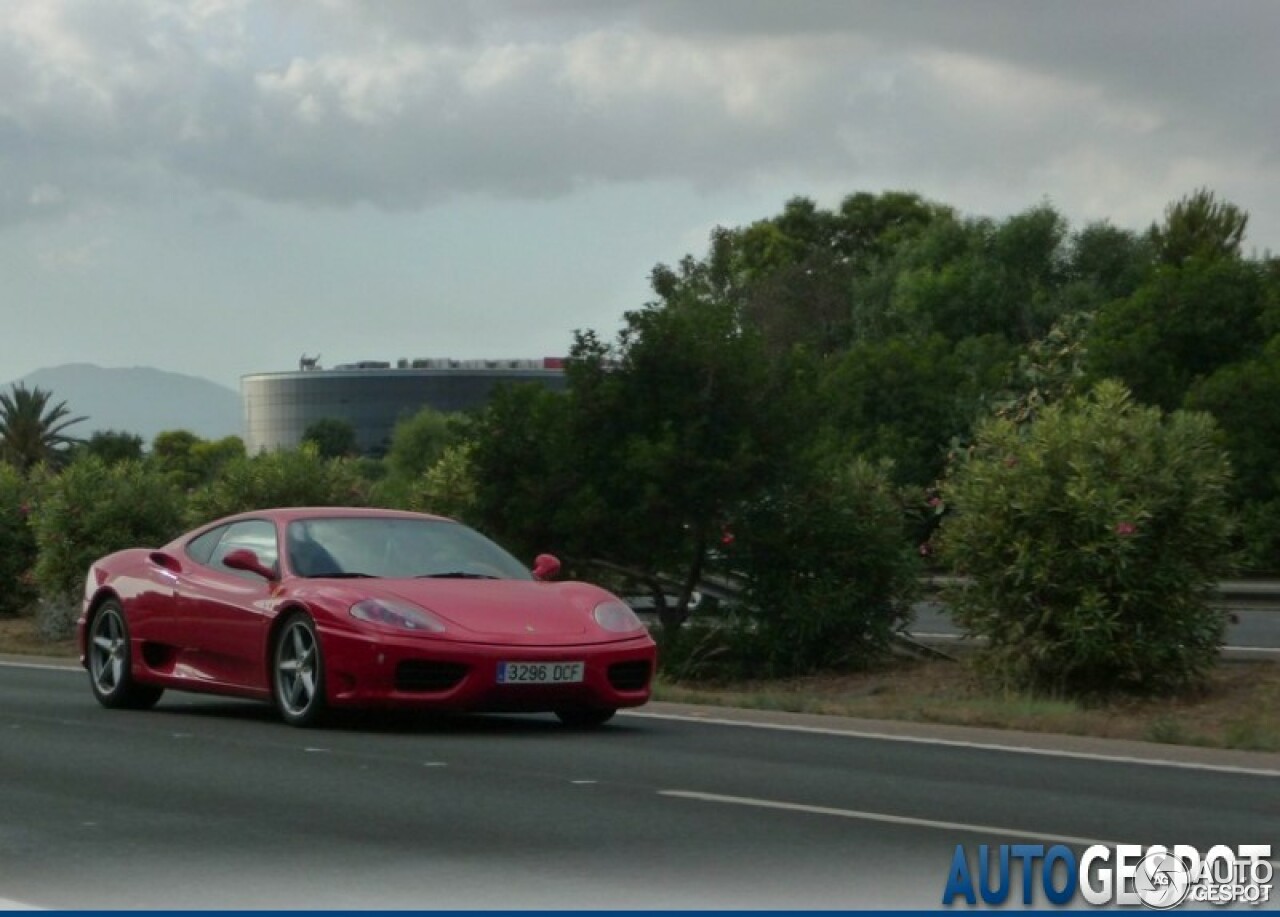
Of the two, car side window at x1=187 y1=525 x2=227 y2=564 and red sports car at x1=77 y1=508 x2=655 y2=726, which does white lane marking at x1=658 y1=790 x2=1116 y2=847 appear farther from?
car side window at x1=187 y1=525 x2=227 y2=564

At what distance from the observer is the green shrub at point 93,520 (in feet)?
95.4

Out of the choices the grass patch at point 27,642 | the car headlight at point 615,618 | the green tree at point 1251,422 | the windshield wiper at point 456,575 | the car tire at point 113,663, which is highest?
the green tree at point 1251,422

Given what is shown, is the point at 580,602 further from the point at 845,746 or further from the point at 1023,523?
the point at 1023,523

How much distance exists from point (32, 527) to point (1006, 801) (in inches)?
935

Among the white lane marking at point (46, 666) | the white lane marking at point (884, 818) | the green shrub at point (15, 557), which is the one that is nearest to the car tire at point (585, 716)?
the white lane marking at point (884, 818)

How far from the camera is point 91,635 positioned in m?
15.2

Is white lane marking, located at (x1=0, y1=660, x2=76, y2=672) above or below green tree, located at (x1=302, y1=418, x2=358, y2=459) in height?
below

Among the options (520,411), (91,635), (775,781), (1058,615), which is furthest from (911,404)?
(775,781)

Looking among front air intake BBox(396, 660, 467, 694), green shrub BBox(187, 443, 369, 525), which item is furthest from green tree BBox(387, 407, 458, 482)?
front air intake BBox(396, 660, 467, 694)

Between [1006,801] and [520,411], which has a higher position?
[520,411]

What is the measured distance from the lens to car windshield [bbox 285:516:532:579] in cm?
1368

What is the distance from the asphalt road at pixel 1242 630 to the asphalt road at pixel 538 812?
322 inches

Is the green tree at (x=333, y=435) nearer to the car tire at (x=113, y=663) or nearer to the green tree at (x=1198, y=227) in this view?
the green tree at (x=1198, y=227)

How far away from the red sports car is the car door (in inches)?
0.4
